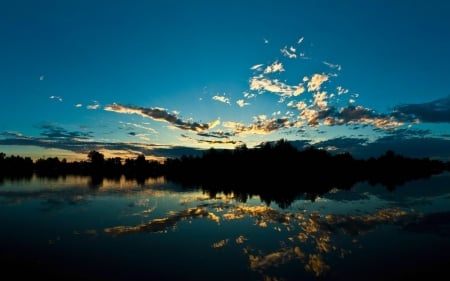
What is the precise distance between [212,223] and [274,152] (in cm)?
15145

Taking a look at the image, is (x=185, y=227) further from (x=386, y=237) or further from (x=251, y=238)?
(x=386, y=237)

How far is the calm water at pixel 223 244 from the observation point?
1891 cm

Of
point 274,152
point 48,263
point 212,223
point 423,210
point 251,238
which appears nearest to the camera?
point 48,263

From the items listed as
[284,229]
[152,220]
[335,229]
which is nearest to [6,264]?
[152,220]

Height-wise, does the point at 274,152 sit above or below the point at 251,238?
above

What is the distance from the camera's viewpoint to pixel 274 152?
183 m

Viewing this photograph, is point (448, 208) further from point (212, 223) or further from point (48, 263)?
point (48, 263)

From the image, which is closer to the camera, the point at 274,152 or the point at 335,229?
the point at 335,229

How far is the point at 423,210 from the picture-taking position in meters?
44.1

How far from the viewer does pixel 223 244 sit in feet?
83.1

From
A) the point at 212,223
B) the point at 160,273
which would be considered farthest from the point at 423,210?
the point at 160,273

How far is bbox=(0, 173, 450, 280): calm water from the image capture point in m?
18.9

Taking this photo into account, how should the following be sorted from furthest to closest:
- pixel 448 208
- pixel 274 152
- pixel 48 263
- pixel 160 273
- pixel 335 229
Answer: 1. pixel 274 152
2. pixel 448 208
3. pixel 335 229
4. pixel 48 263
5. pixel 160 273

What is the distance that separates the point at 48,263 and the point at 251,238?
43.7ft
